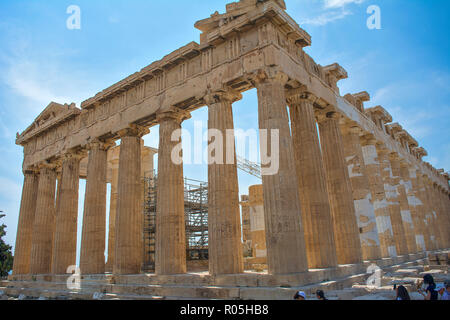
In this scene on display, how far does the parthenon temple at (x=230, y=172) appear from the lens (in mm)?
13406

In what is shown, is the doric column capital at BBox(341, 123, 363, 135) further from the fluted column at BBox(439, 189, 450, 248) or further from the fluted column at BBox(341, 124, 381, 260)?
the fluted column at BBox(439, 189, 450, 248)

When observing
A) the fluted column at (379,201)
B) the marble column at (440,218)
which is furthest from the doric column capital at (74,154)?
the marble column at (440,218)

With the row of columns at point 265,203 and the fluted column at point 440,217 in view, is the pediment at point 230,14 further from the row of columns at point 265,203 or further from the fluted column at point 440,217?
the fluted column at point 440,217

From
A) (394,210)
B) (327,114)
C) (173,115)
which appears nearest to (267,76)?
(173,115)

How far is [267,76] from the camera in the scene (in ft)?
44.9

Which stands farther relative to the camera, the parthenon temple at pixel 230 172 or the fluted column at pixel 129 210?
the fluted column at pixel 129 210

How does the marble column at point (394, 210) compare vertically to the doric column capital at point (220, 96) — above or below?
below

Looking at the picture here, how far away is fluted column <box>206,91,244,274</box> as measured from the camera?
530 inches

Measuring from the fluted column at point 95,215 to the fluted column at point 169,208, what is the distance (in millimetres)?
5762

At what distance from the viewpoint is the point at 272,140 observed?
42.8 feet

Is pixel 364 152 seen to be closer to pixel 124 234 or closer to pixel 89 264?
pixel 124 234

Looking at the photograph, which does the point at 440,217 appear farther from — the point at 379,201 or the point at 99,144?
the point at 99,144

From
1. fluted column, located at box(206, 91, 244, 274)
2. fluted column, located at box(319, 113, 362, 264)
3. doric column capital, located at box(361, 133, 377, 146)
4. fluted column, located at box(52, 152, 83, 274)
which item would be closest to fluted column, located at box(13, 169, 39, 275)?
fluted column, located at box(52, 152, 83, 274)

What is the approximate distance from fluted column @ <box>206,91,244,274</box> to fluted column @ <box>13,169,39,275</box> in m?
18.9
